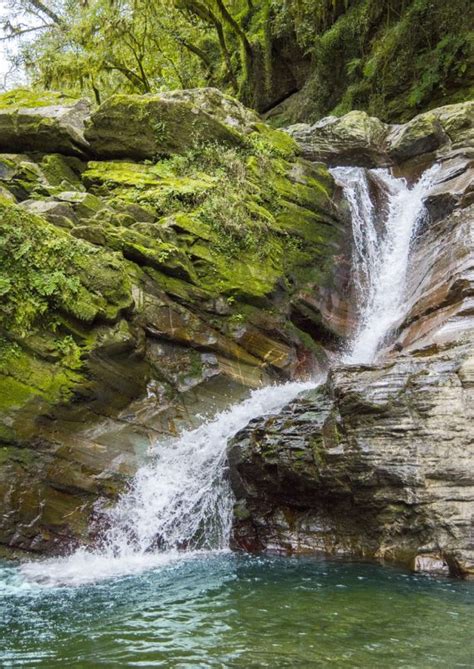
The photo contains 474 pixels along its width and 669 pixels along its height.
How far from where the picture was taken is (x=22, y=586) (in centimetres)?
656

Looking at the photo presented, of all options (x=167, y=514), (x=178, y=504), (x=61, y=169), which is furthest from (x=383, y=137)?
(x=167, y=514)

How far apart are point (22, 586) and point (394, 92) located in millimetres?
21002

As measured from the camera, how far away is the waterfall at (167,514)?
7.77m

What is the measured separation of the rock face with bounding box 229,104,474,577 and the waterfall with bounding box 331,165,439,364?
3.15 meters

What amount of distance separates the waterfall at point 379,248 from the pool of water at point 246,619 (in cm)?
659

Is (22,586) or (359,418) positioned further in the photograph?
(359,418)

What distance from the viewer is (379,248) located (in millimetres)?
14906

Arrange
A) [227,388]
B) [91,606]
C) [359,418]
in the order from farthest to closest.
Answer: [227,388] < [359,418] < [91,606]

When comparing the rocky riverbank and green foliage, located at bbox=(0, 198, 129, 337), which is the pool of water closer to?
the rocky riverbank

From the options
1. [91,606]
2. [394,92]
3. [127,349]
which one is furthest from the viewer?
[394,92]

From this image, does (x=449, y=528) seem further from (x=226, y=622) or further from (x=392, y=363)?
(x=226, y=622)

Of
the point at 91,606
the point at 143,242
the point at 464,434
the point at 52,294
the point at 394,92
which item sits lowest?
the point at 91,606

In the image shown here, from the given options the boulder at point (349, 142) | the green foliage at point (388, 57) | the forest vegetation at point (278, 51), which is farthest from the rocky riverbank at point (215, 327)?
the forest vegetation at point (278, 51)

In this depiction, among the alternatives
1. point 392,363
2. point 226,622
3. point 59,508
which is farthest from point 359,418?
point 59,508
